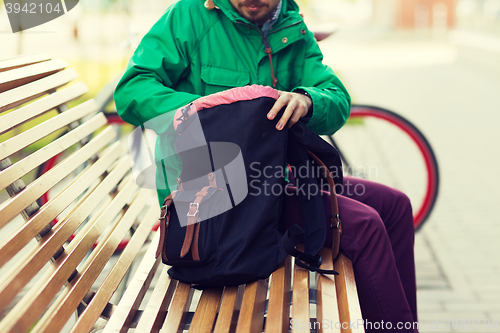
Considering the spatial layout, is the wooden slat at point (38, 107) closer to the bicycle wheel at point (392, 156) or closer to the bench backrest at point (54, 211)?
the bench backrest at point (54, 211)

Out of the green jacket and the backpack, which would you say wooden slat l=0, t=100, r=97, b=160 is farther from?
the backpack

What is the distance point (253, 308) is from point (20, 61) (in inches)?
47.5

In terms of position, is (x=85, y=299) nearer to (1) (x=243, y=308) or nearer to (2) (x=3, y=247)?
(2) (x=3, y=247)

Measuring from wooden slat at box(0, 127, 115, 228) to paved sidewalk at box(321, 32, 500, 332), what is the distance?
1.74 m

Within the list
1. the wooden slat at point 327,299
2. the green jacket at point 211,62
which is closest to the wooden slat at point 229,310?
the wooden slat at point 327,299

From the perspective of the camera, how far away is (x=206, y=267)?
1393 mm

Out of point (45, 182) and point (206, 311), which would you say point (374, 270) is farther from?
point (45, 182)

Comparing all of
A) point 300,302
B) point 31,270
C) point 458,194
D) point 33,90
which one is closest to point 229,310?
point 300,302

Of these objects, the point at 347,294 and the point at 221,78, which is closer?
the point at 347,294

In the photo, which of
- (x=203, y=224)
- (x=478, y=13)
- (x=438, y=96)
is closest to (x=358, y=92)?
(x=438, y=96)

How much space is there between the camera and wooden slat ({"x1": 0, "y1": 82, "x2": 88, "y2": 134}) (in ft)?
4.44

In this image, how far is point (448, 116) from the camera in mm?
6258

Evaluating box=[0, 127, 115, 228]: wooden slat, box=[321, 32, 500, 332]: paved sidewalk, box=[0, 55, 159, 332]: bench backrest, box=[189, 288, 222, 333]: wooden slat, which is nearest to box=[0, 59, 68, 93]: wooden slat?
box=[0, 55, 159, 332]: bench backrest

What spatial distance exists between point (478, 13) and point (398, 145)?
41.3 ft
